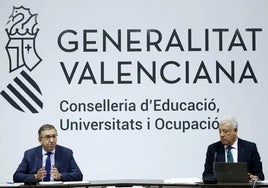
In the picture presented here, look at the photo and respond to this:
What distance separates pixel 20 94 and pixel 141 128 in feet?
5.07

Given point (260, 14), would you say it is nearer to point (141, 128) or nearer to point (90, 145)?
point (141, 128)

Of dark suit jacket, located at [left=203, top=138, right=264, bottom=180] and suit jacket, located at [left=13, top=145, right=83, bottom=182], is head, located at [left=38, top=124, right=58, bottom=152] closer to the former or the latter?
suit jacket, located at [left=13, top=145, right=83, bottom=182]

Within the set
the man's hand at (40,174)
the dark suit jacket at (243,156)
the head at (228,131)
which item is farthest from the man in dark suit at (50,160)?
the head at (228,131)

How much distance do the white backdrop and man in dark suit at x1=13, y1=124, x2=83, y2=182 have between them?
0.97 metres

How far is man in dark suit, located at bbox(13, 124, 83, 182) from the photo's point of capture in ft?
22.5

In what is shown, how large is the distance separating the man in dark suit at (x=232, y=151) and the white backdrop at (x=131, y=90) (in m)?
0.98

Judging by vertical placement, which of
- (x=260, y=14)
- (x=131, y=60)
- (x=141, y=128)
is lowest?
(x=141, y=128)

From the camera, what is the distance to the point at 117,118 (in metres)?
7.99

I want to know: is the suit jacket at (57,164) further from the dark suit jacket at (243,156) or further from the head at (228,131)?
the head at (228,131)

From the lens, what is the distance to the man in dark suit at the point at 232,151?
272 inches

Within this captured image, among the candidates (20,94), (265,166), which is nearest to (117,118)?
(20,94)

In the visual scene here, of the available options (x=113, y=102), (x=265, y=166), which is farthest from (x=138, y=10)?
(x=265, y=166)

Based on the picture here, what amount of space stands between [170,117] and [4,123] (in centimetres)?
204

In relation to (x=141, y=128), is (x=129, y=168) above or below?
below
